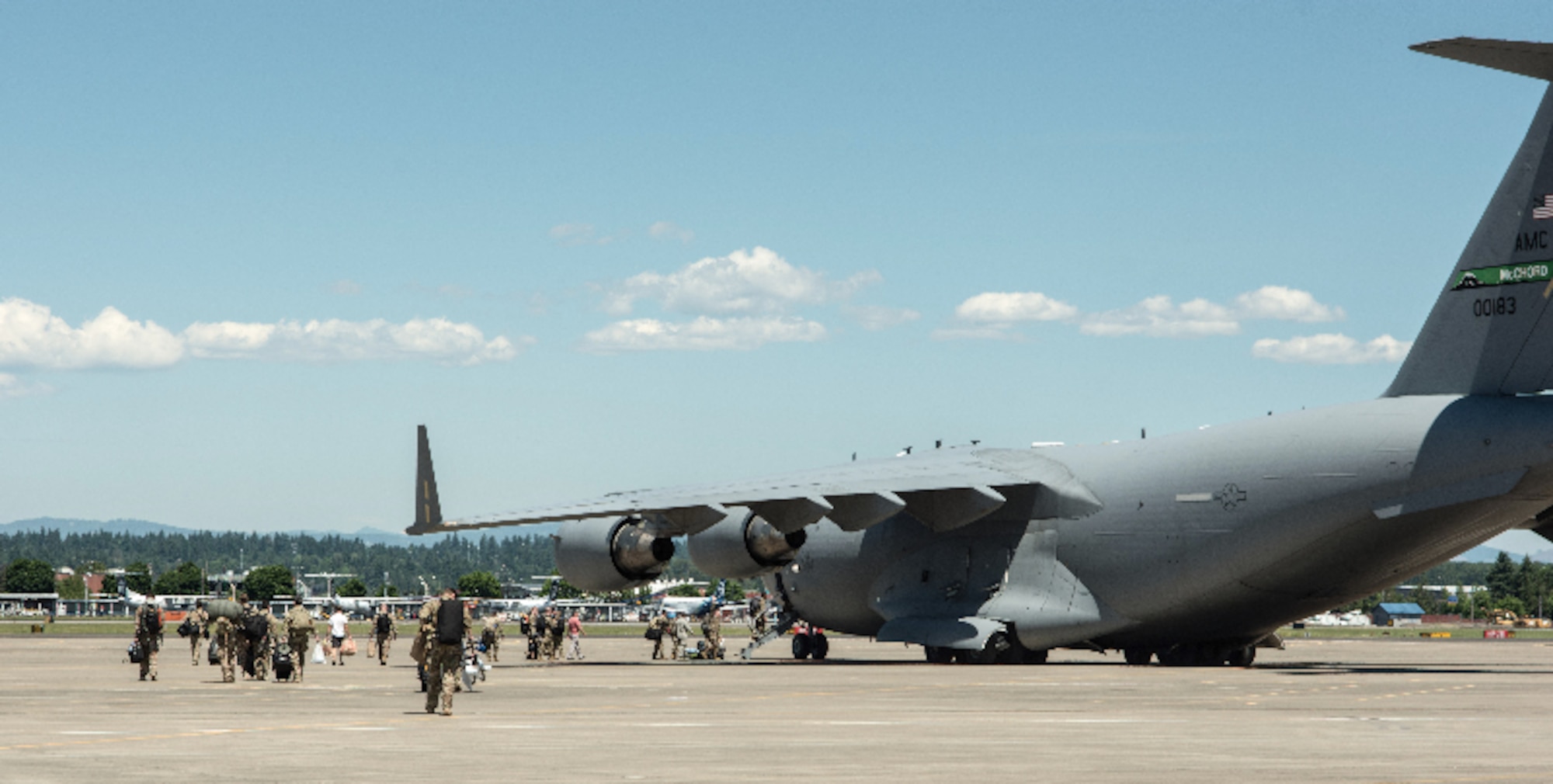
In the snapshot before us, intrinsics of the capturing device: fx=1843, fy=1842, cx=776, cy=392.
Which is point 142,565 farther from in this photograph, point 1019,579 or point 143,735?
point 143,735

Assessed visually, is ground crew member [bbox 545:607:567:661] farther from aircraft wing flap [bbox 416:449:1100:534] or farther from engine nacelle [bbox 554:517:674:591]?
aircraft wing flap [bbox 416:449:1100:534]

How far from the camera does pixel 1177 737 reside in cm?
1672

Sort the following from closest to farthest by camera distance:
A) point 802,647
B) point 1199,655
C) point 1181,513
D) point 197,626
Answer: point 1181,513, point 1199,655, point 197,626, point 802,647

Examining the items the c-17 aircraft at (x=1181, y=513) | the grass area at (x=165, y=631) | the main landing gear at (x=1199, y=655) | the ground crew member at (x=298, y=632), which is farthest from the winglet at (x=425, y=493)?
the grass area at (x=165, y=631)

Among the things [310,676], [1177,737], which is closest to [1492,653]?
[310,676]

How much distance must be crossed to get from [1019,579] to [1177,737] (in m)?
18.0

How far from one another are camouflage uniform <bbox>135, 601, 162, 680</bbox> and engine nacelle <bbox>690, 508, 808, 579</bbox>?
10803 mm

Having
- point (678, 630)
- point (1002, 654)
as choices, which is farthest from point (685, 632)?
point (1002, 654)

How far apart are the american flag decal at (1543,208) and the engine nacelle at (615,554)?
57.7 feet

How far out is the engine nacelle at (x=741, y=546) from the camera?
37.7 metres

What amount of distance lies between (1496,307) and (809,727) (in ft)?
50.8

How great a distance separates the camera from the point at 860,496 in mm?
33281

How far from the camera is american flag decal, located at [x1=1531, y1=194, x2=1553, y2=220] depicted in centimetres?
2766

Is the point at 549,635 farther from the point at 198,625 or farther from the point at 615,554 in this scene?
the point at 198,625
